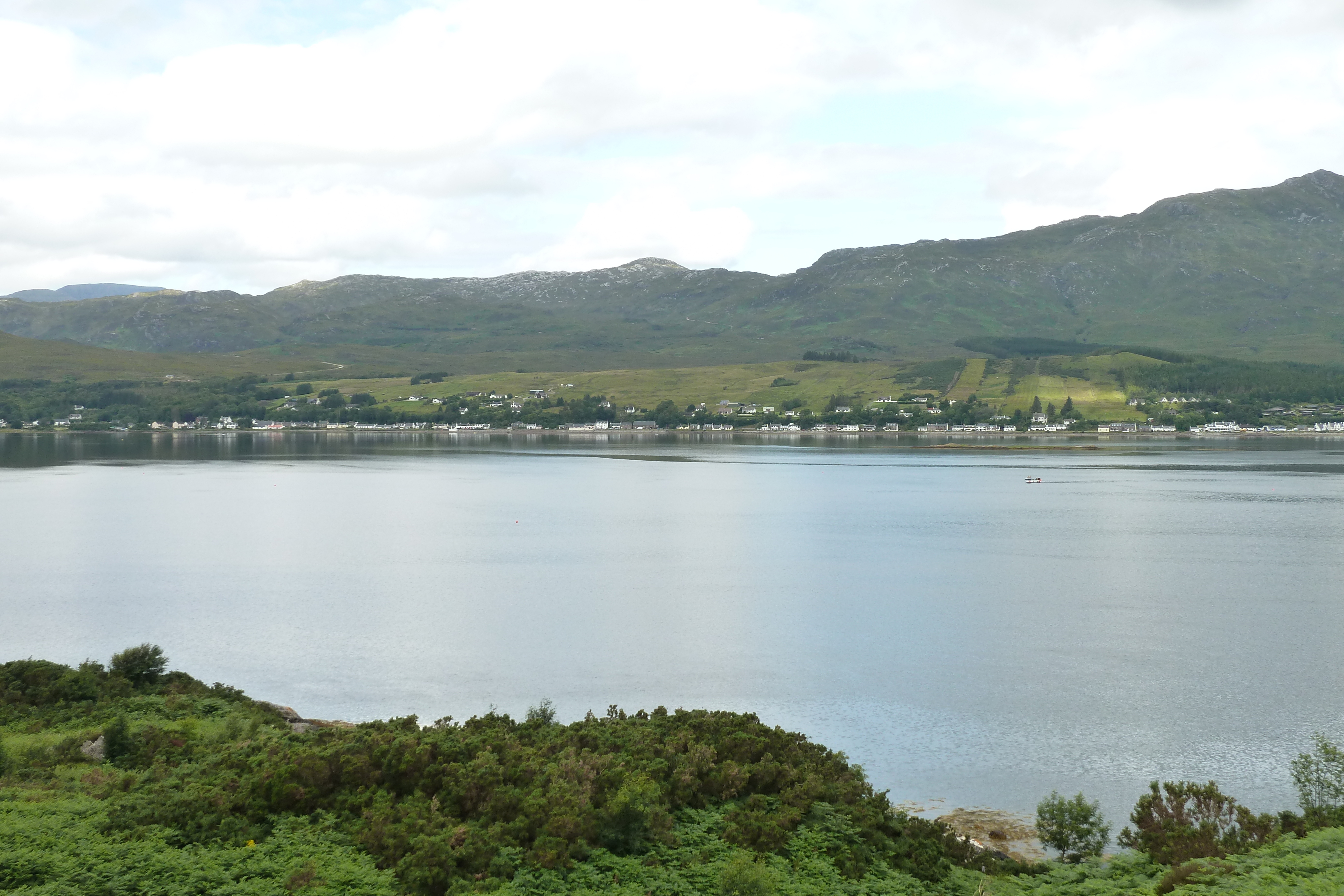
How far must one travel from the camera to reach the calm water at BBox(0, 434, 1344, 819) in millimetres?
27859

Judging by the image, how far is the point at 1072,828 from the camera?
61.4 ft

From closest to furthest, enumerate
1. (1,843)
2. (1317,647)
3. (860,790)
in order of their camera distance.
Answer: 1. (1,843)
2. (860,790)
3. (1317,647)

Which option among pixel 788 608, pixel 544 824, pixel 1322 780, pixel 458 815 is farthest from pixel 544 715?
A: pixel 788 608

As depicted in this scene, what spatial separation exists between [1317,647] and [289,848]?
34.6 meters

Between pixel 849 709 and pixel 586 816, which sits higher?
pixel 586 816

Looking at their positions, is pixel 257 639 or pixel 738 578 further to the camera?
pixel 738 578

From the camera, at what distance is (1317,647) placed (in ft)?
119

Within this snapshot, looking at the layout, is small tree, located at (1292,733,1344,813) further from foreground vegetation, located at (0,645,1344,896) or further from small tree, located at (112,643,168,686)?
small tree, located at (112,643,168,686)

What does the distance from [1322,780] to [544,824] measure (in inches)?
566

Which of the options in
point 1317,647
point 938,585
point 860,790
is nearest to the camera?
point 860,790

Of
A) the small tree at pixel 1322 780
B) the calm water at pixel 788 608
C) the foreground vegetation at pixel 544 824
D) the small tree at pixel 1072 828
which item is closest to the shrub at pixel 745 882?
the foreground vegetation at pixel 544 824

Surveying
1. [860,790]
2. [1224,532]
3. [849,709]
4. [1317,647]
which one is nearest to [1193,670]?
[1317,647]

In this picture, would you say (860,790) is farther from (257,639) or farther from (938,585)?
(938,585)

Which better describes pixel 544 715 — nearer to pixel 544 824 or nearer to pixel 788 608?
pixel 544 824
